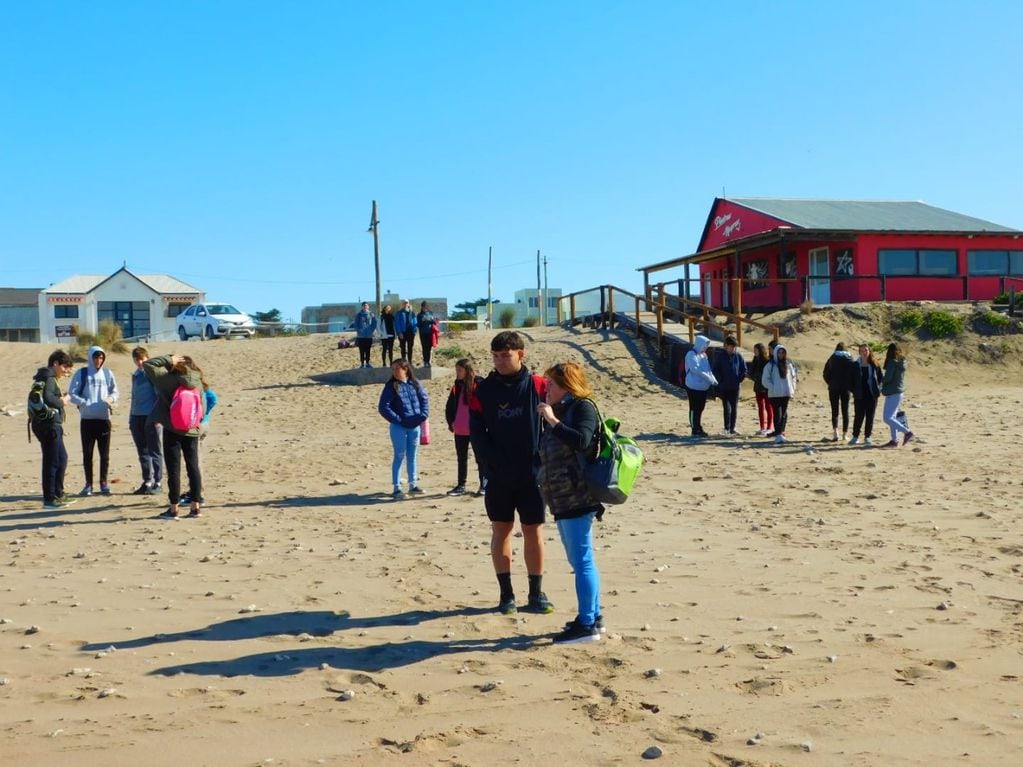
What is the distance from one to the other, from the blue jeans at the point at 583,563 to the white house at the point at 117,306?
60.2 m

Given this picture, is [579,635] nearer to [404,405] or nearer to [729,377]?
A: [404,405]

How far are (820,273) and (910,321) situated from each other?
623cm

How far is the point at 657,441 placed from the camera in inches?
629

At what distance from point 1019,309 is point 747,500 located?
2052cm

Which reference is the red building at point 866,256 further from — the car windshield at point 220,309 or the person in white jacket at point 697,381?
the car windshield at point 220,309

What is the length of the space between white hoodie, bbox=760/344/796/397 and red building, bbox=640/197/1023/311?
13.9 metres

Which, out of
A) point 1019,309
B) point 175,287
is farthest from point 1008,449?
point 175,287

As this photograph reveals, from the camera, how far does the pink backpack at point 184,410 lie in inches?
390

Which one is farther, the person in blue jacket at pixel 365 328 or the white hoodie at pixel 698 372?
the person in blue jacket at pixel 365 328

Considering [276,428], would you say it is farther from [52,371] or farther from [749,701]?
[749,701]

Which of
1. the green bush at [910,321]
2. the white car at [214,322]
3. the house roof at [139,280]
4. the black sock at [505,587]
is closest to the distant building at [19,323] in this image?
the house roof at [139,280]

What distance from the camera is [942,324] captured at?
26.1 meters

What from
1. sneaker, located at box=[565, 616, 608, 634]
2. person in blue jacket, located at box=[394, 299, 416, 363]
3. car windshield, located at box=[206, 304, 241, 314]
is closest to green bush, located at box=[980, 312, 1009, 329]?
person in blue jacket, located at box=[394, 299, 416, 363]

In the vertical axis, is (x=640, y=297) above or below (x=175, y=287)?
below
